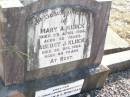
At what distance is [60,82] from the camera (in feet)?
9.84

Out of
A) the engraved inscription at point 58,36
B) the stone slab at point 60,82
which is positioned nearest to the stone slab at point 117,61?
the stone slab at point 60,82

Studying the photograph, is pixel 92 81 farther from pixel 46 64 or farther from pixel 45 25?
pixel 45 25

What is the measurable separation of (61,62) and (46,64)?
0.56ft

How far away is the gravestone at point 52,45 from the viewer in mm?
2518

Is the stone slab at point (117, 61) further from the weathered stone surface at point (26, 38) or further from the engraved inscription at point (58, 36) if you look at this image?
the engraved inscription at point (58, 36)

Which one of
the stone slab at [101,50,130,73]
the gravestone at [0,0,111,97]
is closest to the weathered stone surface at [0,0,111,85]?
the gravestone at [0,0,111,97]

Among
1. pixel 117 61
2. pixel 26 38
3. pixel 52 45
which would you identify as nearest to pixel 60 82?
pixel 52 45

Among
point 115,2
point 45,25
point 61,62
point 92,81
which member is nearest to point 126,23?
point 115,2

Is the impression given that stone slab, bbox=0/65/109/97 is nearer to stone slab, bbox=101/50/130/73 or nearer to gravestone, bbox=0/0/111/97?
gravestone, bbox=0/0/111/97

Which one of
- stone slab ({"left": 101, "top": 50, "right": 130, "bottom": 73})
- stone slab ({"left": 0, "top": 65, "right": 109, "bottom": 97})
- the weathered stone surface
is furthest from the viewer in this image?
stone slab ({"left": 101, "top": 50, "right": 130, "bottom": 73})

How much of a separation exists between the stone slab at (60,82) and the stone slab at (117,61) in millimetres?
245

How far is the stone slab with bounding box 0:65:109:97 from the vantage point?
9.07 feet

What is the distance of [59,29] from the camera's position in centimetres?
276

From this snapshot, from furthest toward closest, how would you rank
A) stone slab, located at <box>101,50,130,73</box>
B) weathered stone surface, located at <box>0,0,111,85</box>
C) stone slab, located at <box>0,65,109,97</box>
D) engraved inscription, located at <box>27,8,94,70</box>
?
stone slab, located at <box>101,50,130,73</box>, stone slab, located at <box>0,65,109,97</box>, engraved inscription, located at <box>27,8,94,70</box>, weathered stone surface, located at <box>0,0,111,85</box>
